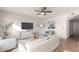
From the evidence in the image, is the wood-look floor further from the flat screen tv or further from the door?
the flat screen tv

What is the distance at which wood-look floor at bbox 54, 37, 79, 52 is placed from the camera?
1.52 meters

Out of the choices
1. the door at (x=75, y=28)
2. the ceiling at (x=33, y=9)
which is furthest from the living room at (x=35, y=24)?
the door at (x=75, y=28)

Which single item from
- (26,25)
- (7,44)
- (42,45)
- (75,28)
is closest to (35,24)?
(26,25)

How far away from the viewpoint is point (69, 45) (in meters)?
1.63

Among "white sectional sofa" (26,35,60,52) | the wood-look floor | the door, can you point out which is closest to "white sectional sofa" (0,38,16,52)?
"white sectional sofa" (26,35,60,52)

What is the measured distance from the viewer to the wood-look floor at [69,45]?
1.52m

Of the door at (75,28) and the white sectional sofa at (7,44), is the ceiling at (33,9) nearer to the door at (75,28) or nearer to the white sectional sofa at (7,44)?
the door at (75,28)

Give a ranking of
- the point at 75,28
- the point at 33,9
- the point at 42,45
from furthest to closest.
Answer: the point at 42,45
the point at 75,28
the point at 33,9

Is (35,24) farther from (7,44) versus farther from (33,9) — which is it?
(7,44)
